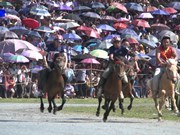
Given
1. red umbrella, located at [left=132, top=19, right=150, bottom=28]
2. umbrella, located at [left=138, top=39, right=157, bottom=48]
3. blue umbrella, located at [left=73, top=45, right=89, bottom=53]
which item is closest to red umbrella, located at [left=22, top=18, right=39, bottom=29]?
blue umbrella, located at [left=73, top=45, right=89, bottom=53]

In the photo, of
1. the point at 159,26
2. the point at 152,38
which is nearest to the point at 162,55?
the point at 152,38

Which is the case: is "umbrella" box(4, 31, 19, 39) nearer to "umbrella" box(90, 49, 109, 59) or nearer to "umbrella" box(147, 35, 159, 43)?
"umbrella" box(90, 49, 109, 59)

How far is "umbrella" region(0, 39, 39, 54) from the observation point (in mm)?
38938

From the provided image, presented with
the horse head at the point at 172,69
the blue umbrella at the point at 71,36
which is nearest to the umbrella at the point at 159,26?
the blue umbrella at the point at 71,36

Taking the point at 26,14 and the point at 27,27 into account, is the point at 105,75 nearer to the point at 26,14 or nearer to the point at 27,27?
the point at 27,27

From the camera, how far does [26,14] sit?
48625 millimetres

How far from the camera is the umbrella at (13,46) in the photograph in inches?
1533

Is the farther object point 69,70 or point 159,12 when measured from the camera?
point 159,12

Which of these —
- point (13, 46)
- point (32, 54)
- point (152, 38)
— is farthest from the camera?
point (152, 38)

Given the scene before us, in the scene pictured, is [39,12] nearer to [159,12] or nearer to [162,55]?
[159,12]

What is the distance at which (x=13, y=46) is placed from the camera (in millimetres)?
38938

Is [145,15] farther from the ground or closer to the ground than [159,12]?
closer to the ground

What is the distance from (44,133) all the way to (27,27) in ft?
93.5

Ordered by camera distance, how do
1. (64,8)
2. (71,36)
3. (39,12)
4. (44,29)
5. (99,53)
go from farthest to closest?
(64,8) → (39,12) → (44,29) → (71,36) → (99,53)
